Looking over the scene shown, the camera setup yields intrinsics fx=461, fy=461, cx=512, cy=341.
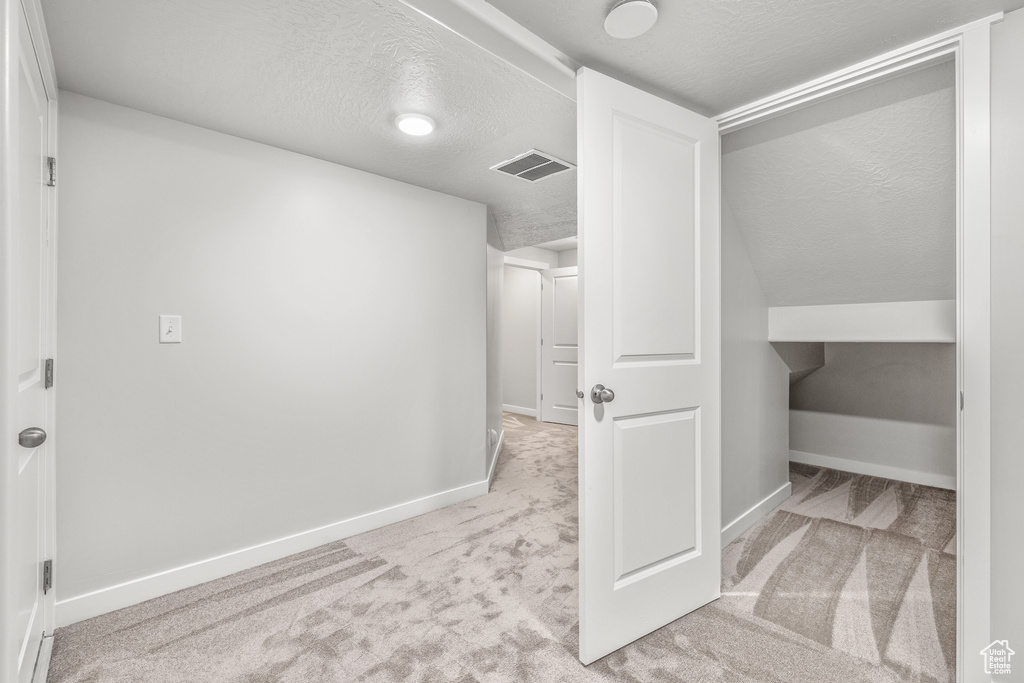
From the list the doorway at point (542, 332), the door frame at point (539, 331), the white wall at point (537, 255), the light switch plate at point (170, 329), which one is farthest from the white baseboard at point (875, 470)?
the light switch plate at point (170, 329)

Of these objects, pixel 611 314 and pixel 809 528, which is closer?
pixel 611 314

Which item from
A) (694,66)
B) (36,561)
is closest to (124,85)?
(36,561)

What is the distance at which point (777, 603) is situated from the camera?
78.2 inches

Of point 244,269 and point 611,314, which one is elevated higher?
A: point 244,269

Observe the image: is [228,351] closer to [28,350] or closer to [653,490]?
[28,350]

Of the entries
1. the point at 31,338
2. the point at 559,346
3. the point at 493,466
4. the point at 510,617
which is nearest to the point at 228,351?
the point at 31,338

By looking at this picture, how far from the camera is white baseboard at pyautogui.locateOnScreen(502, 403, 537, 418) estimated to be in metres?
6.54

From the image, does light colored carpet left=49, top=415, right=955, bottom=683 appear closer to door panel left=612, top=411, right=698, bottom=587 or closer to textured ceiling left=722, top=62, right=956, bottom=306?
door panel left=612, top=411, right=698, bottom=587

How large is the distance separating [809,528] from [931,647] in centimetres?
108

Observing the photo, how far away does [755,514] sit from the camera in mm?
2820

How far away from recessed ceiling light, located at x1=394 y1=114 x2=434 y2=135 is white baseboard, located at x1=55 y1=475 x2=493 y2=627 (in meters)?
2.15

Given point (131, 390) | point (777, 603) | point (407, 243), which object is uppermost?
point (407, 243)

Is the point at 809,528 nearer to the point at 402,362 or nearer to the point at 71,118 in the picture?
the point at 402,362

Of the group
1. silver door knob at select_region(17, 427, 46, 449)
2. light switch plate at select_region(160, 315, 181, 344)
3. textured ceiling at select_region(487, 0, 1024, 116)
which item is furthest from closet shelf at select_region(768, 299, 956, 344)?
silver door knob at select_region(17, 427, 46, 449)
